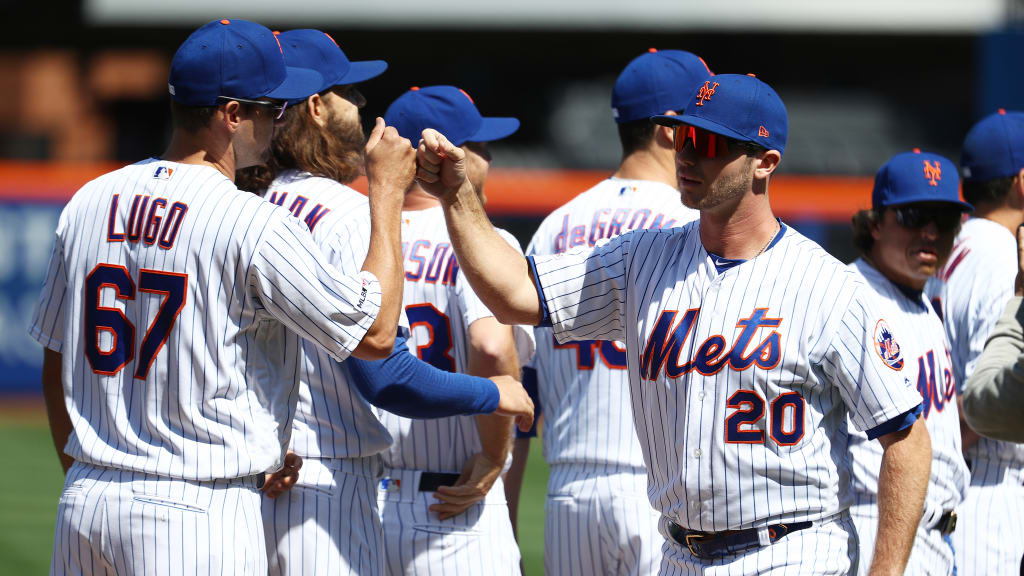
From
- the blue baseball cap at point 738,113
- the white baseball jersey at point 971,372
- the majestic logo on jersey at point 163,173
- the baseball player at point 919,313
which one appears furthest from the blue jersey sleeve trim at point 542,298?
the white baseball jersey at point 971,372

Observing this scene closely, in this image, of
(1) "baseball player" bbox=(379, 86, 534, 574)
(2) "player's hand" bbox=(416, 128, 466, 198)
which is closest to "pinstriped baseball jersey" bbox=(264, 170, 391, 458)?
(2) "player's hand" bbox=(416, 128, 466, 198)

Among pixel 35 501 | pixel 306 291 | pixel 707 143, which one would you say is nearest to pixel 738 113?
pixel 707 143

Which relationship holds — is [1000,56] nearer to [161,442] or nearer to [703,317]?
[703,317]

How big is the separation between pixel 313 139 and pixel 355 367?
2.66 feet

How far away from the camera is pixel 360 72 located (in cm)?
388

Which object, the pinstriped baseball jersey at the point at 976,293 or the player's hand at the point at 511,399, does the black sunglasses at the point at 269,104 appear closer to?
the player's hand at the point at 511,399

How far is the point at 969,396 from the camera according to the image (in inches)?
118

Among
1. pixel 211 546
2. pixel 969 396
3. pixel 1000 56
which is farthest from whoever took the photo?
pixel 1000 56

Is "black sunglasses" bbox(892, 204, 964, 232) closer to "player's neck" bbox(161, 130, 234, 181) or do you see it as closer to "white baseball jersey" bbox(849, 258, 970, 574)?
"white baseball jersey" bbox(849, 258, 970, 574)

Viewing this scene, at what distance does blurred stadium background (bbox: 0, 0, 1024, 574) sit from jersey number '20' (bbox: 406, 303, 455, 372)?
1340cm

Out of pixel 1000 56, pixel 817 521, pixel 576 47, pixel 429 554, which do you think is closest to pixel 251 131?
pixel 429 554

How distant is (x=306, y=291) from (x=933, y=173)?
231 centimetres

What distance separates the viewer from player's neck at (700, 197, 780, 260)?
3.15m

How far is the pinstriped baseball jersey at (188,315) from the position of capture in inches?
111
